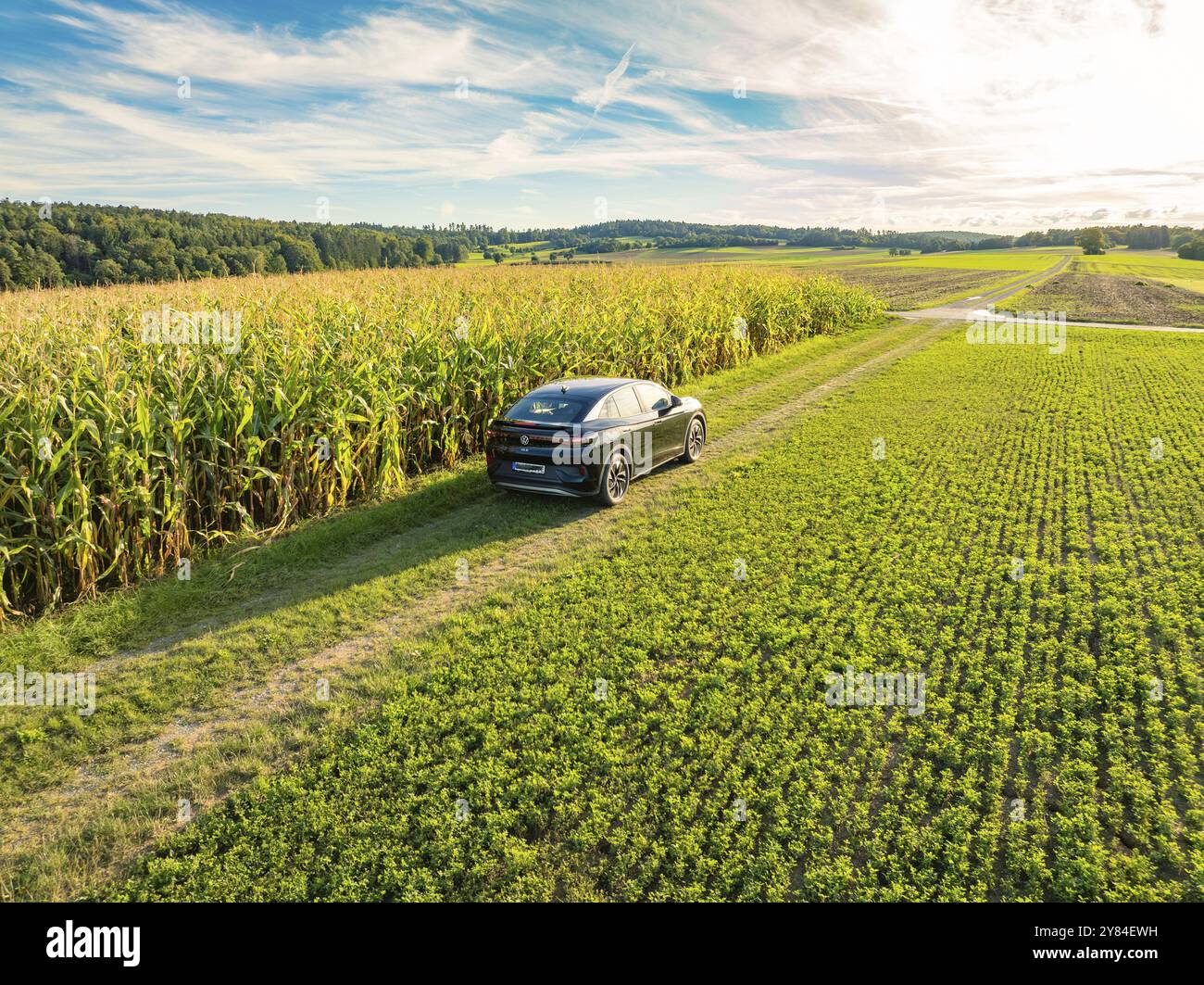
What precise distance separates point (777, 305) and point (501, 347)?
16.3m

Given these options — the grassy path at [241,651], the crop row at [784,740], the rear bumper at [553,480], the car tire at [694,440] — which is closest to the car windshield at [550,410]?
the rear bumper at [553,480]

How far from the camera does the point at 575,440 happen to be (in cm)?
959

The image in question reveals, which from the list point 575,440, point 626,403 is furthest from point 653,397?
point 575,440

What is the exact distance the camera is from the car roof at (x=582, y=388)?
34.0 ft

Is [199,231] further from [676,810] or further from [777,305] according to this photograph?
[676,810]

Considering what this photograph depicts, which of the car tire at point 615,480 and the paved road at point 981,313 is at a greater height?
the paved road at point 981,313

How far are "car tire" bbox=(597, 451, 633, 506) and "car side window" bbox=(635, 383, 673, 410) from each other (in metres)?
1.27

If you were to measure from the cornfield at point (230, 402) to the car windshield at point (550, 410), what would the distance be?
1950mm

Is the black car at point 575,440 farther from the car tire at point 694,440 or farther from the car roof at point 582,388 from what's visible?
the car tire at point 694,440

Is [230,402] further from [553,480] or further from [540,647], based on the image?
[540,647]

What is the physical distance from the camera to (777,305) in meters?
25.9

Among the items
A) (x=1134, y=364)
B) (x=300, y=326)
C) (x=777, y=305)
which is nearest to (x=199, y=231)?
(x=300, y=326)

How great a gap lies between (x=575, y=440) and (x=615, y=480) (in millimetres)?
1120

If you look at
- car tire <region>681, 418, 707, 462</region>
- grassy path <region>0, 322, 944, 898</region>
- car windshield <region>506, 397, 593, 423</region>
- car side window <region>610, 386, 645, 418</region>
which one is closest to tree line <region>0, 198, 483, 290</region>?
grassy path <region>0, 322, 944, 898</region>
